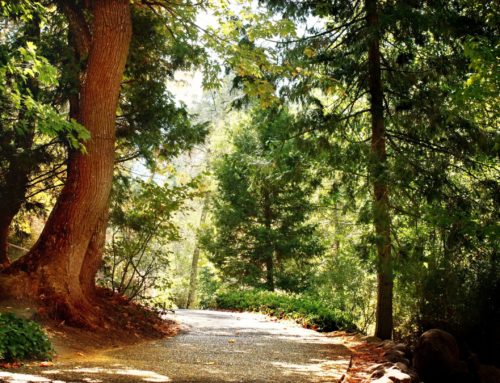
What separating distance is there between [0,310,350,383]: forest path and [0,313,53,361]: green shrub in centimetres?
42

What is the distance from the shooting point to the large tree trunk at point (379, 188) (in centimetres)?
731

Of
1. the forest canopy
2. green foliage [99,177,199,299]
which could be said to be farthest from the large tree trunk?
green foliage [99,177,199,299]

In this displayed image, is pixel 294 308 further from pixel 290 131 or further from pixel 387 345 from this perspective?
pixel 290 131

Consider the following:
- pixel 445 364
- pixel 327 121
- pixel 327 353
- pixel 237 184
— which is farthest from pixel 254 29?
pixel 237 184

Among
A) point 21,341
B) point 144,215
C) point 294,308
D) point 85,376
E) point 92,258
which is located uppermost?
point 144,215

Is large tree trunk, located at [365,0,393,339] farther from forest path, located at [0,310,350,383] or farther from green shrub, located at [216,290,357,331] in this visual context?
green shrub, located at [216,290,357,331]

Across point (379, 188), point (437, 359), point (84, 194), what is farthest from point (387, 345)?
point (84, 194)

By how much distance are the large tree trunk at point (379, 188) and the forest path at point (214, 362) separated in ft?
3.80

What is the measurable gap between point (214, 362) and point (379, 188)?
4604mm

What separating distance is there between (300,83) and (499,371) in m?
6.13

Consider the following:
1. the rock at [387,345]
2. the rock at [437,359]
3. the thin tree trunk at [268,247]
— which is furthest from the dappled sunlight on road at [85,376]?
the thin tree trunk at [268,247]

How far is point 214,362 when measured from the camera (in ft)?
18.6

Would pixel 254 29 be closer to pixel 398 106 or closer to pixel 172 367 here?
pixel 398 106

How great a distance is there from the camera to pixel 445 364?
5891 millimetres
